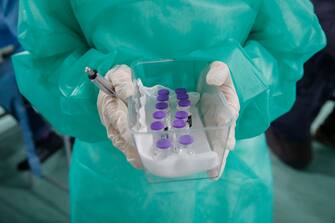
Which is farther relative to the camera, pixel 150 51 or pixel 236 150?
pixel 236 150

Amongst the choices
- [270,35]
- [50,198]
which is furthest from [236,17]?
[50,198]

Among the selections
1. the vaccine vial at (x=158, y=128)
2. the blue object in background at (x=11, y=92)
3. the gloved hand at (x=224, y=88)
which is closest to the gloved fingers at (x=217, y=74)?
the gloved hand at (x=224, y=88)

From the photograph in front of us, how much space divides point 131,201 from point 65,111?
0.21m

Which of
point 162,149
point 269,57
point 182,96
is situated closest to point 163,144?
point 162,149

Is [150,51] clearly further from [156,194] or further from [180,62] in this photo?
[156,194]

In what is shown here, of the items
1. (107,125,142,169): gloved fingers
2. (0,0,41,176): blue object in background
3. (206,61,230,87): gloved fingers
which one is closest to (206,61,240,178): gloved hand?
(206,61,230,87): gloved fingers

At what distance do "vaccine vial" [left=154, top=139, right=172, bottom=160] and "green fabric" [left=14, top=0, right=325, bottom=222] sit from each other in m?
0.18

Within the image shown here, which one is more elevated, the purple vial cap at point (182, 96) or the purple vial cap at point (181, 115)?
the purple vial cap at point (181, 115)

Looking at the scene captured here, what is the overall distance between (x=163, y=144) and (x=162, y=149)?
11 millimetres

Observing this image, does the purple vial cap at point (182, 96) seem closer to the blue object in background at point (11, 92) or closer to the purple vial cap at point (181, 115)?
the purple vial cap at point (181, 115)

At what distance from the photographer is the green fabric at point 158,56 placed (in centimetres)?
60

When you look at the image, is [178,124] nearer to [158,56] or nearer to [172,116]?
[172,116]

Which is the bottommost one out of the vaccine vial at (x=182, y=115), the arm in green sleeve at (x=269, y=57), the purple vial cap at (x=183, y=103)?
the arm in green sleeve at (x=269, y=57)

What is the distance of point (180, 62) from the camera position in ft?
2.02
